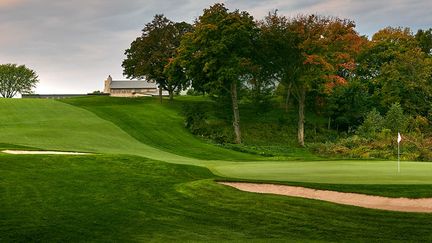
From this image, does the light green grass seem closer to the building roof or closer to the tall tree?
the tall tree

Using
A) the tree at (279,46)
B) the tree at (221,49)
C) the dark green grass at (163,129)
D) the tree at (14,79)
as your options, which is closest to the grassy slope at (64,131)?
the dark green grass at (163,129)

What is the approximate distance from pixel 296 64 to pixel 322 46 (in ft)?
11.7

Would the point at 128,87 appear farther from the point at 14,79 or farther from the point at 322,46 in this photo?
the point at 322,46

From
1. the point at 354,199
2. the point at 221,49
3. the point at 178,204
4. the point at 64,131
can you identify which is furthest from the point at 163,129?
the point at 354,199

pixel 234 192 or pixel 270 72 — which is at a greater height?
pixel 270 72

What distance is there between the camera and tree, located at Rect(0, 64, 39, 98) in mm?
122562

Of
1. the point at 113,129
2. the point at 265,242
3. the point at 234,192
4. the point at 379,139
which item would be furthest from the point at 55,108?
the point at 265,242

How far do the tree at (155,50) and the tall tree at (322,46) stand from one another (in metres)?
21.7

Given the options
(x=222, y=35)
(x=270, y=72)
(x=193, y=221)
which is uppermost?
(x=222, y=35)

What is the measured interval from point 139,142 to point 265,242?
33.5 meters

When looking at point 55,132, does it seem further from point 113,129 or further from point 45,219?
point 45,219

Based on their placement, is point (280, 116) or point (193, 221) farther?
point (280, 116)

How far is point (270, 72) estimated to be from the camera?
56.2 metres

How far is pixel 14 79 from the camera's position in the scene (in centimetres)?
12438
